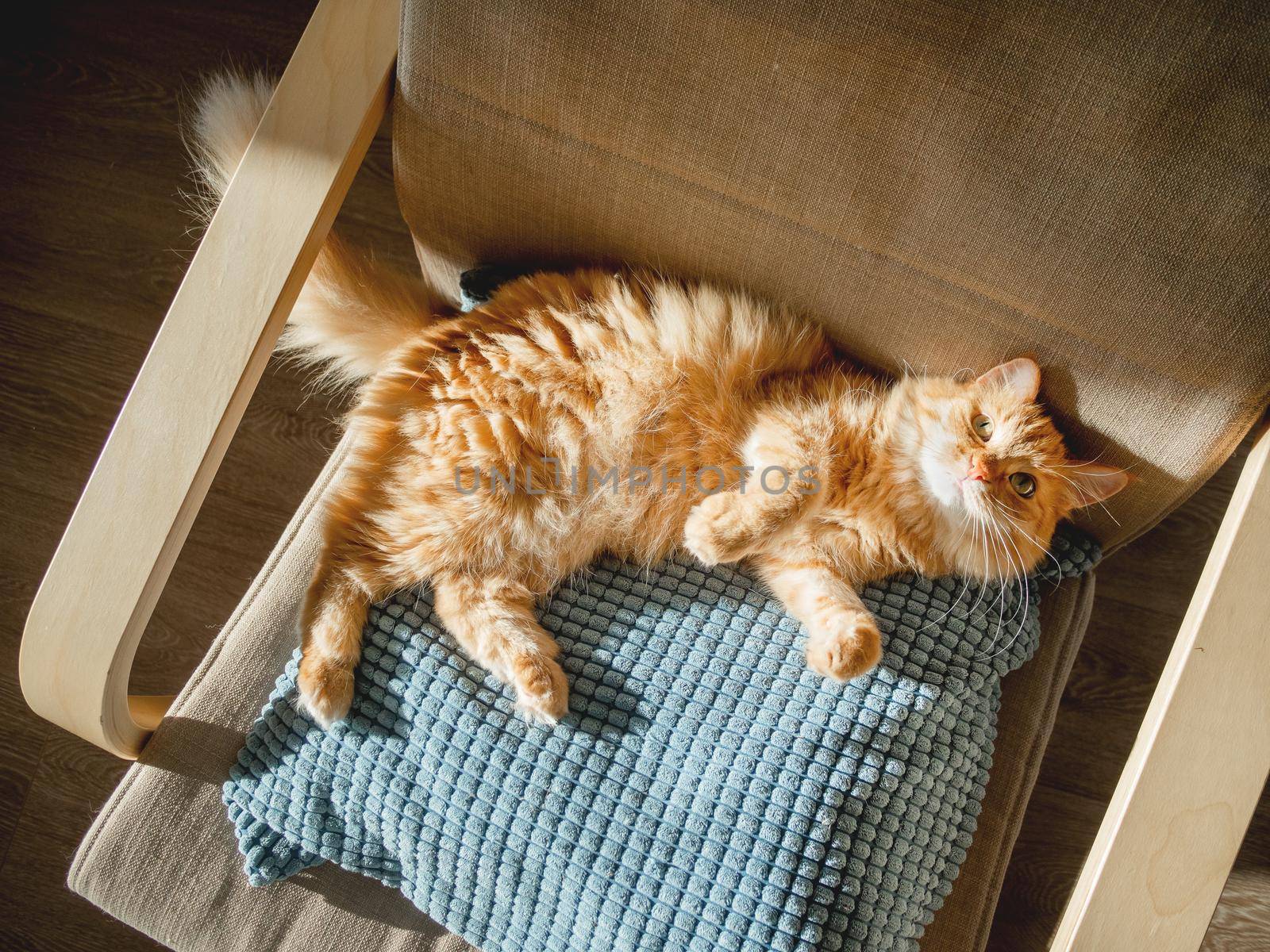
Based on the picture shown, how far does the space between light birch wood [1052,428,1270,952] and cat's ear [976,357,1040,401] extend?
25 cm

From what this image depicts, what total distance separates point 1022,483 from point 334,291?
1.01 m

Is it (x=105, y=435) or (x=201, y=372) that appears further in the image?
(x=105, y=435)

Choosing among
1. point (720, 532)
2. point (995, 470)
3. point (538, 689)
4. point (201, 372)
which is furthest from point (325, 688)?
point (995, 470)

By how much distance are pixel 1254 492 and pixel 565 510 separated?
0.84 m

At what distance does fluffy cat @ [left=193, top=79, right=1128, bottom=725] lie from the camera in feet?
3.60

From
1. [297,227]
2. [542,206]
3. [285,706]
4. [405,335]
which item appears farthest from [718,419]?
[285,706]

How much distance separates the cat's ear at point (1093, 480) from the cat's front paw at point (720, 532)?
0.42 metres

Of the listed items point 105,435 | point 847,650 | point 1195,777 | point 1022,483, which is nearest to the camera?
point 1195,777

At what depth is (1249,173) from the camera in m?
0.79

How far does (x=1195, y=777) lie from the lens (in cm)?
88

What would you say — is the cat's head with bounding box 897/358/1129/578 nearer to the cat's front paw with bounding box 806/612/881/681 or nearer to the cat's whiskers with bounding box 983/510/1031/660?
the cat's whiskers with bounding box 983/510/1031/660

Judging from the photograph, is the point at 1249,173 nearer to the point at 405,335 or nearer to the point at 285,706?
the point at 405,335

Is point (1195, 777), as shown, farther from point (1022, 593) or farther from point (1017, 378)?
point (1017, 378)

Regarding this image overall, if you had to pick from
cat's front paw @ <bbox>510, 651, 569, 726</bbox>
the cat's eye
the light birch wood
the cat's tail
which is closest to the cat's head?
the cat's eye
